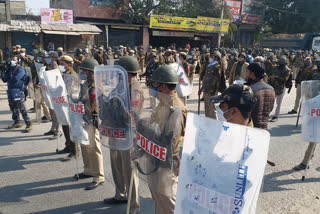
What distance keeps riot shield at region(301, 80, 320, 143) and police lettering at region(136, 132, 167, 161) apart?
2.87 metres

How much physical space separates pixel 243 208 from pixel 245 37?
139 feet

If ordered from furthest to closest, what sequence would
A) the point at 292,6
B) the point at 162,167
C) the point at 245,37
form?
the point at 292,6
the point at 245,37
the point at 162,167

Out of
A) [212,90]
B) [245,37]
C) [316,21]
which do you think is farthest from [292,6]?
[212,90]

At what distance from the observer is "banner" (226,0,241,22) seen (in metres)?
34.8

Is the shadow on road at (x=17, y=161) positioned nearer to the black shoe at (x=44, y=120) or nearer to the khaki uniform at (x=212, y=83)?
the black shoe at (x=44, y=120)

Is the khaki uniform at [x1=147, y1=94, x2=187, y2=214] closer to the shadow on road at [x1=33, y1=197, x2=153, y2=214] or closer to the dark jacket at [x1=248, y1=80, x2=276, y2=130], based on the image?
the shadow on road at [x1=33, y1=197, x2=153, y2=214]

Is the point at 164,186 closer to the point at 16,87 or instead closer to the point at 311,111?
the point at 311,111

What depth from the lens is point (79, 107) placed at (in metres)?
3.59

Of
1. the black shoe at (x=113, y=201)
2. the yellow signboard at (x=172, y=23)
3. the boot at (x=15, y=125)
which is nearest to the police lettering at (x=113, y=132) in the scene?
the black shoe at (x=113, y=201)

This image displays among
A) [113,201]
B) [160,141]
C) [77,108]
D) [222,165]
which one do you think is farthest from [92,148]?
[222,165]

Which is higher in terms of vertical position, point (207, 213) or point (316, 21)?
point (316, 21)

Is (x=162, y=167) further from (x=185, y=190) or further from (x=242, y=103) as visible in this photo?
(x=242, y=103)

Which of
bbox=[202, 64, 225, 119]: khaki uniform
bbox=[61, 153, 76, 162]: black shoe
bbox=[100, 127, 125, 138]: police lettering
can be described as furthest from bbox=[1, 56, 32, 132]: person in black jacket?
bbox=[202, 64, 225, 119]: khaki uniform

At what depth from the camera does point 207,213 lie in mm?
1760
